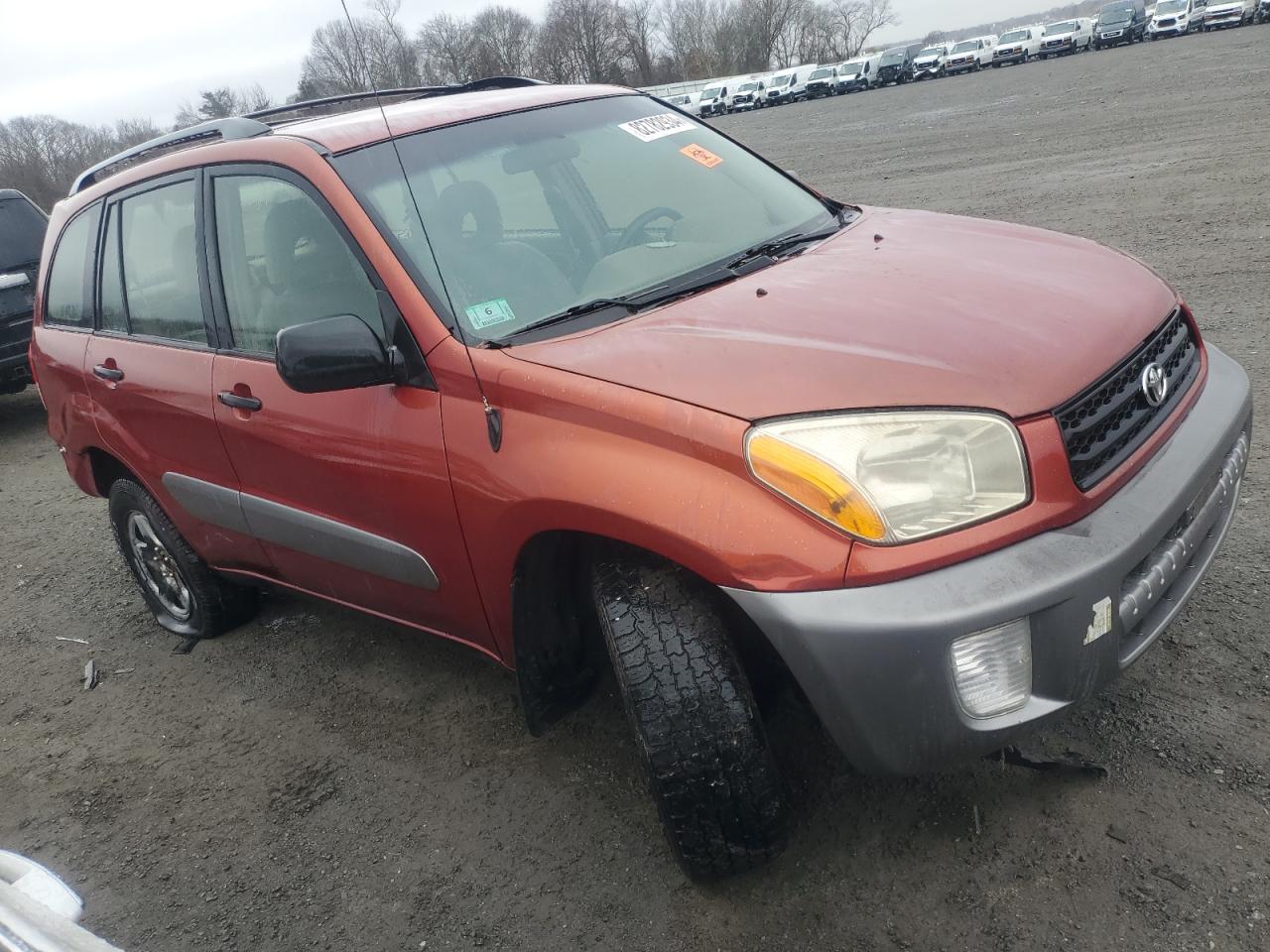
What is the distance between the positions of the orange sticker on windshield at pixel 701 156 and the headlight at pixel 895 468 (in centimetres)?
160

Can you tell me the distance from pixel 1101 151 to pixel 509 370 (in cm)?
1190

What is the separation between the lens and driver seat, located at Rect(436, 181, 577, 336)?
8.62ft

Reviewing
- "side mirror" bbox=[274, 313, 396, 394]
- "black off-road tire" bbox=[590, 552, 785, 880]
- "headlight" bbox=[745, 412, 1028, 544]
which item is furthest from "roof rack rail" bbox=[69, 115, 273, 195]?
"headlight" bbox=[745, 412, 1028, 544]

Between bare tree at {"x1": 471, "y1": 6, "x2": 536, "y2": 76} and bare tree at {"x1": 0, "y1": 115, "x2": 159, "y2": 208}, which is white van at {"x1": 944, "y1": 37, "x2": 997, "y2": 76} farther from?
bare tree at {"x1": 471, "y1": 6, "x2": 536, "y2": 76}

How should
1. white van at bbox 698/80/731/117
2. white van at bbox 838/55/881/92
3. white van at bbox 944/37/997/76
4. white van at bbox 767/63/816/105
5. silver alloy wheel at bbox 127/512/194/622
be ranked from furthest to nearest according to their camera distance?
1. white van at bbox 698/80/731/117
2. white van at bbox 767/63/816/105
3. white van at bbox 838/55/881/92
4. white van at bbox 944/37/997/76
5. silver alloy wheel at bbox 127/512/194/622

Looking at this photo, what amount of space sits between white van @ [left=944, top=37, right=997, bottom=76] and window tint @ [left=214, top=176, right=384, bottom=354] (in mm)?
43555

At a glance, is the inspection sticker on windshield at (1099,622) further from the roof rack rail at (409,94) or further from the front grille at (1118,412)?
the roof rack rail at (409,94)

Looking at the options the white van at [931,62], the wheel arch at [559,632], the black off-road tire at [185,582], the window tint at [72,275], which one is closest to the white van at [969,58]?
the white van at [931,62]

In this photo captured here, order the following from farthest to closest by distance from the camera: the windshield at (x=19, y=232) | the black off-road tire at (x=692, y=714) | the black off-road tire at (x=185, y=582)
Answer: the windshield at (x=19, y=232) → the black off-road tire at (x=185, y=582) → the black off-road tire at (x=692, y=714)

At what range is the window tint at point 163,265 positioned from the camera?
3.37m

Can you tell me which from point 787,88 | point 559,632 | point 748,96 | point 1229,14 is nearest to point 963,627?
point 559,632

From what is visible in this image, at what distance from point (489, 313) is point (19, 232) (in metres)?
7.65

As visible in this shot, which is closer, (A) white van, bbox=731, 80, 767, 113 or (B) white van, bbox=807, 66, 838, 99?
(B) white van, bbox=807, 66, 838, 99

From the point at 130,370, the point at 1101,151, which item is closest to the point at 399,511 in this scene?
the point at 130,370
